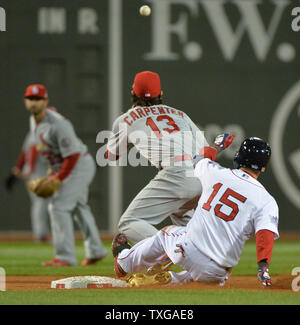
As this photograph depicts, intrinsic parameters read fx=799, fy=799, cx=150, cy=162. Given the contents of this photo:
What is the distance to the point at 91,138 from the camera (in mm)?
12938

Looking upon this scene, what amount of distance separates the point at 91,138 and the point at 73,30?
178 centimetres

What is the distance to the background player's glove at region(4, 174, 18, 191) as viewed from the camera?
42.4ft

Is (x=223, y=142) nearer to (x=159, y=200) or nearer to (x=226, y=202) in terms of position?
(x=226, y=202)

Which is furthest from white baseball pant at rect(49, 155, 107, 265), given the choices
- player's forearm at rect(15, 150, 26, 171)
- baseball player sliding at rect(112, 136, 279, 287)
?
player's forearm at rect(15, 150, 26, 171)

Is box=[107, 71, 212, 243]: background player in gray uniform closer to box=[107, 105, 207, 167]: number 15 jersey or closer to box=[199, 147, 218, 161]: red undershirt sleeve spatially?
box=[107, 105, 207, 167]: number 15 jersey

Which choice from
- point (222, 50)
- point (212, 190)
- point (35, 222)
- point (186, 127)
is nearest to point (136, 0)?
point (222, 50)

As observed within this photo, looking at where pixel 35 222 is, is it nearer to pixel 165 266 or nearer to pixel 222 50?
pixel 222 50

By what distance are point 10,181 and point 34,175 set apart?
47 centimetres

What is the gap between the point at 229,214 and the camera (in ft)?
18.5

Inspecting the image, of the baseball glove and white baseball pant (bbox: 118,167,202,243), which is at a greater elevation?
white baseball pant (bbox: 118,167,202,243)

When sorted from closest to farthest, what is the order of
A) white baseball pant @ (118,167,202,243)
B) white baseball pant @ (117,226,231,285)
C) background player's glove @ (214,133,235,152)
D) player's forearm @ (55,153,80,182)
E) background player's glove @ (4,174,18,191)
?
1. white baseball pant @ (117,226,231,285)
2. background player's glove @ (214,133,235,152)
3. white baseball pant @ (118,167,202,243)
4. player's forearm @ (55,153,80,182)
5. background player's glove @ (4,174,18,191)

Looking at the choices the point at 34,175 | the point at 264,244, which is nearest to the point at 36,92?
the point at 34,175

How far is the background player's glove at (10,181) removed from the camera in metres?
12.9

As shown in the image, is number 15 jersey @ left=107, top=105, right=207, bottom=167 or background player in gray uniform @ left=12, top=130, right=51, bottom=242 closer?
number 15 jersey @ left=107, top=105, right=207, bottom=167
